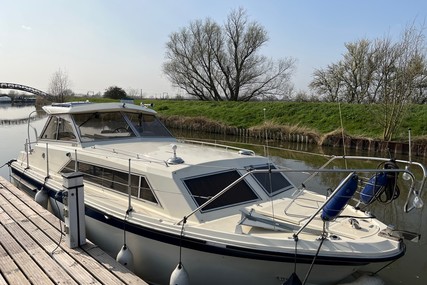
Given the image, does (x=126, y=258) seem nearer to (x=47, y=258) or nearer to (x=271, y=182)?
(x=47, y=258)

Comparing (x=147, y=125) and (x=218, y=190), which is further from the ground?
(x=147, y=125)

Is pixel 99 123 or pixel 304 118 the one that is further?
pixel 304 118

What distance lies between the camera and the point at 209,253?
4.15 metres

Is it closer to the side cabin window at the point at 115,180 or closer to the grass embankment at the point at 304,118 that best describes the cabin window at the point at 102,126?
the side cabin window at the point at 115,180

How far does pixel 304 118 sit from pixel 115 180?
19.7 metres

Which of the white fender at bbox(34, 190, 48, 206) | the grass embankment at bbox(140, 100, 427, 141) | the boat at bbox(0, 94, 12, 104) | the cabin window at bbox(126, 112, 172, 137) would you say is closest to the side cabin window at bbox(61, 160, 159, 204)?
the white fender at bbox(34, 190, 48, 206)

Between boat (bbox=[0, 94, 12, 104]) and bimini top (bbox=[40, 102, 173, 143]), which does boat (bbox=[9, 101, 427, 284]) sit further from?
boat (bbox=[0, 94, 12, 104])

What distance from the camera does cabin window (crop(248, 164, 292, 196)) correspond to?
5309 mm

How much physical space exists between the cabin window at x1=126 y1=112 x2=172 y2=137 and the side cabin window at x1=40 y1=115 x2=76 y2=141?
47.6 inches

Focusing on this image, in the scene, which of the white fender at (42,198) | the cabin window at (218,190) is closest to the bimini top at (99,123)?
the white fender at (42,198)

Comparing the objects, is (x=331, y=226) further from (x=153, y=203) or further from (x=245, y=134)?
(x=245, y=134)

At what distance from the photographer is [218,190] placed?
4.93m

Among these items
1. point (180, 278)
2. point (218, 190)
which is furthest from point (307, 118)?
point (180, 278)

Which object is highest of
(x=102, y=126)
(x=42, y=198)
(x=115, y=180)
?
(x=102, y=126)
